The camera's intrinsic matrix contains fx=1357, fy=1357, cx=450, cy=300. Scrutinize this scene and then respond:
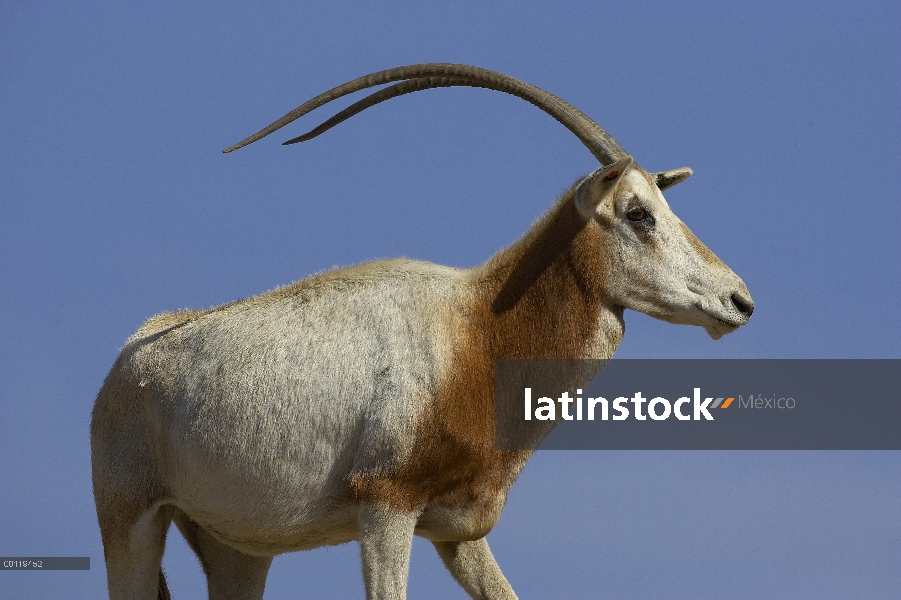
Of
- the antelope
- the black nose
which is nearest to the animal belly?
the antelope

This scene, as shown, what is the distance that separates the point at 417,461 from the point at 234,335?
Answer: 2.45 m

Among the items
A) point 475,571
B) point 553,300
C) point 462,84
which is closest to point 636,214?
point 553,300

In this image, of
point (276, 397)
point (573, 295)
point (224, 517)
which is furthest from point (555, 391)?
point (224, 517)

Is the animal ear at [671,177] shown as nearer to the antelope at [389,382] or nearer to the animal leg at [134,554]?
the antelope at [389,382]

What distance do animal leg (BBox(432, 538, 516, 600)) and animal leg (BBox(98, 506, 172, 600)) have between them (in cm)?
276

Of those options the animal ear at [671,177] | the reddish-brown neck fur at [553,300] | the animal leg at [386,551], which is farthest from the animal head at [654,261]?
the animal leg at [386,551]

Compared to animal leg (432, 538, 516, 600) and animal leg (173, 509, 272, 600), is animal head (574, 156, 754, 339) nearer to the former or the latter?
animal leg (432, 538, 516, 600)

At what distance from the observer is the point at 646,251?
12.0 metres

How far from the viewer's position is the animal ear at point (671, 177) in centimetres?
1314

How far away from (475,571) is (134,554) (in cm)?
326

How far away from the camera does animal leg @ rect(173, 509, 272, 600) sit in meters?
13.8

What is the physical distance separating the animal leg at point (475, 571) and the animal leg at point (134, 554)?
2.76m

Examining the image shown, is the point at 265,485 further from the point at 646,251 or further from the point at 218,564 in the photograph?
the point at 646,251

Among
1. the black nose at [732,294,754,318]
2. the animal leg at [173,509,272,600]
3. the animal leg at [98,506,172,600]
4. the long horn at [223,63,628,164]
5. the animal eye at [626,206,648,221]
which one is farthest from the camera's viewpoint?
the animal leg at [173,509,272,600]
